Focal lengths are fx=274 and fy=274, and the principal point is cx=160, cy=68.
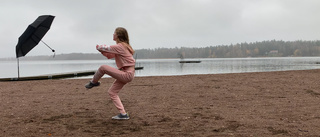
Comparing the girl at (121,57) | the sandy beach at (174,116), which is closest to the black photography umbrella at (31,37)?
the sandy beach at (174,116)

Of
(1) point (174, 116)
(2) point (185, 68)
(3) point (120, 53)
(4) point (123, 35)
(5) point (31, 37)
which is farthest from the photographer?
(2) point (185, 68)

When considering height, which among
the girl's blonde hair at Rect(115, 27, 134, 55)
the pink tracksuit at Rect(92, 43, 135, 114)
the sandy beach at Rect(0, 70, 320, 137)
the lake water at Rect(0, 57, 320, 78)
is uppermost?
the girl's blonde hair at Rect(115, 27, 134, 55)

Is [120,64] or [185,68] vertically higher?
[120,64]

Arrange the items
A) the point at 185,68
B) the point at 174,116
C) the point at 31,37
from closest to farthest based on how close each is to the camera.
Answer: the point at 174,116 → the point at 31,37 → the point at 185,68

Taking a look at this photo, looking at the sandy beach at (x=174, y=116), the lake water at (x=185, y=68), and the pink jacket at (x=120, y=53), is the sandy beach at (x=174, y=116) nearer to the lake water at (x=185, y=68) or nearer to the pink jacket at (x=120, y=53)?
the pink jacket at (x=120, y=53)

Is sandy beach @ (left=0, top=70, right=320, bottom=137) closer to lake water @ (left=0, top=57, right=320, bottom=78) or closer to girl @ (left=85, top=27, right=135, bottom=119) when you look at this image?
girl @ (left=85, top=27, right=135, bottom=119)

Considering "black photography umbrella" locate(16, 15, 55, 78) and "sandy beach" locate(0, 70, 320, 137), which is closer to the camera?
"sandy beach" locate(0, 70, 320, 137)

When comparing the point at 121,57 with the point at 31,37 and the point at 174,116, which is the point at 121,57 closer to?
the point at 174,116

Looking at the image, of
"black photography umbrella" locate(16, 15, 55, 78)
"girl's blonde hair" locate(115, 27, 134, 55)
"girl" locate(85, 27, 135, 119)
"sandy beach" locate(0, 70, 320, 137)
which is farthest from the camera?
"black photography umbrella" locate(16, 15, 55, 78)

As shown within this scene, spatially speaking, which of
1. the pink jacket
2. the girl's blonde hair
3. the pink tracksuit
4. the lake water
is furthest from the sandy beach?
the lake water

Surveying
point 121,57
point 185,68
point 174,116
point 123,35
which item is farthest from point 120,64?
point 185,68

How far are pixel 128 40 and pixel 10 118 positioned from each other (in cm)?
301

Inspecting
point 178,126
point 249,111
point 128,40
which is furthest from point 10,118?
point 249,111

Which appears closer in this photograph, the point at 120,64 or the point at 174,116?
the point at 120,64
